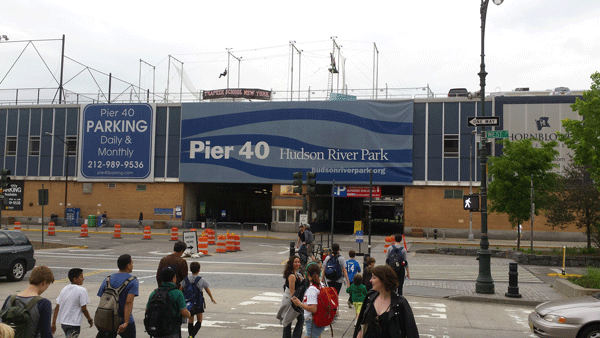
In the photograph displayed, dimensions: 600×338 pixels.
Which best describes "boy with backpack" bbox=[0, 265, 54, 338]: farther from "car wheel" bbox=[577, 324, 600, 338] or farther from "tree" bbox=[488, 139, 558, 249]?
"tree" bbox=[488, 139, 558, 249]

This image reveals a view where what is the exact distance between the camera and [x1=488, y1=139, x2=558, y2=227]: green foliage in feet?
86.6

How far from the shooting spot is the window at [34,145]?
5006 centimetres

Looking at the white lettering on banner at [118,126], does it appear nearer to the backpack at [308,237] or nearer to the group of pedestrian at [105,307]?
the backpack at [308,237]

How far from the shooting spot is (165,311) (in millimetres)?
6312

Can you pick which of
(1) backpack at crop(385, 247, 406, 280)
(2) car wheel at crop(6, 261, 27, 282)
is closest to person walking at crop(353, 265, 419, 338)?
(1) backpack at crop(385, 247, 406, 280)

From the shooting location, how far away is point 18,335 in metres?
5.32

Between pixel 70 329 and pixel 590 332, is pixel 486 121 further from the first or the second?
pixel 70 329

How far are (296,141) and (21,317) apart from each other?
1561 inches

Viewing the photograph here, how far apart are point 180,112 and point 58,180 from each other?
1385 cm

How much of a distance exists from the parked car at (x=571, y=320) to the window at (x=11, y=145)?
174 feet

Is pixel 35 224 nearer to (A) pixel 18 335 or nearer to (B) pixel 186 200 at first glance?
(B) pixel 186 200

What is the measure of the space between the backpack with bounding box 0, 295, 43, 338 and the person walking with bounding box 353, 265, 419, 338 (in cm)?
347

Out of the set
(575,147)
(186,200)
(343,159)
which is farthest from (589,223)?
(186,200)

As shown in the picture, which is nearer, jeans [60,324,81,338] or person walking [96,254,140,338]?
person walking [96,254,140,338]
